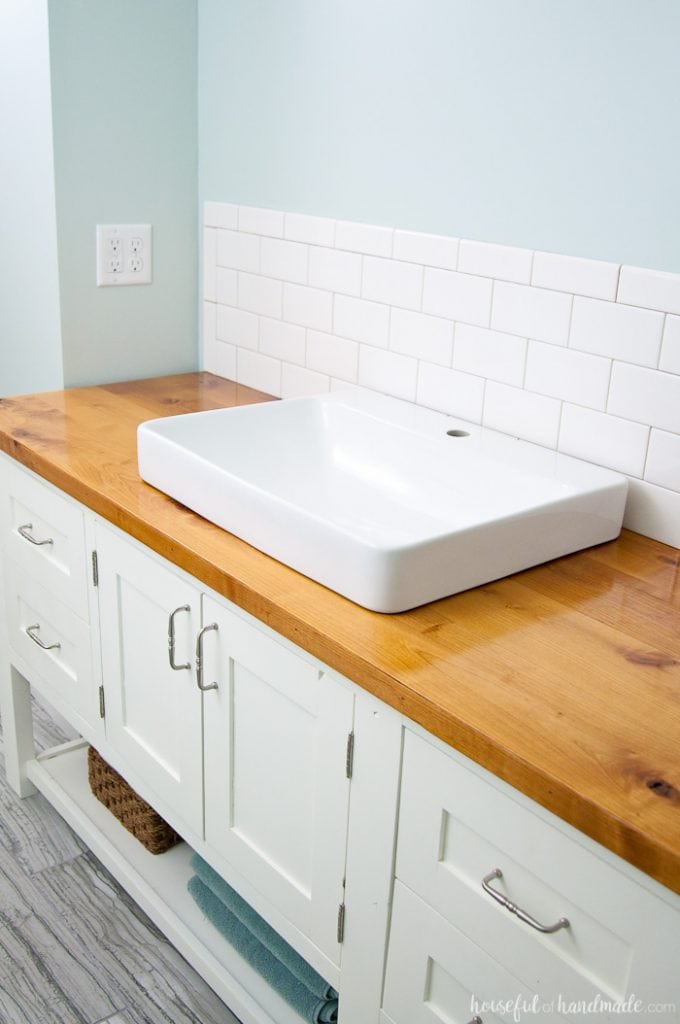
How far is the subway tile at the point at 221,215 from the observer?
2.09 meters

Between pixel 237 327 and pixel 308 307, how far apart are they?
0.81ft

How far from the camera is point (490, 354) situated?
1.63 m

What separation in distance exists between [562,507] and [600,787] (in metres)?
0.51

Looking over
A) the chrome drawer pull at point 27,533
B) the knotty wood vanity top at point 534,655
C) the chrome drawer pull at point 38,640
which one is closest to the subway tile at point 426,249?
the knotty wood vanity top at point 534,655

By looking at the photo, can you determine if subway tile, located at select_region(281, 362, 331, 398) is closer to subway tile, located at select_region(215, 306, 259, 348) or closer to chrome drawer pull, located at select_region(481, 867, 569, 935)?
subway tile, located at select_region(215, 306, 259, 348)

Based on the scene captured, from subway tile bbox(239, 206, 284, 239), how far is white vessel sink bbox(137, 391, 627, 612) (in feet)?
1.33

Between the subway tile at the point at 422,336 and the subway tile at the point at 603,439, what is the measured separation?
0.26m

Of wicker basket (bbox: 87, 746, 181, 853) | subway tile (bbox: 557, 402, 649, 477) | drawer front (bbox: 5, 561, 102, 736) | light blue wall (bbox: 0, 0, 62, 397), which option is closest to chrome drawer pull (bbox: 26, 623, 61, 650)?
drawer front (bbox: 5, 561, 102, 736)

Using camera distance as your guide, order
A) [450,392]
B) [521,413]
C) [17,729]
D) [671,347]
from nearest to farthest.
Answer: [671,347], [521,413], [450,392], [17,729]

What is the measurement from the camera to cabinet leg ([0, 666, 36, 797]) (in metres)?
2.12

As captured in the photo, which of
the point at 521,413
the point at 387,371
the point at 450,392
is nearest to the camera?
the point at 521,413

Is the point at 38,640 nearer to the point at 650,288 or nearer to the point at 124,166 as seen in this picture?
the point at 124,166

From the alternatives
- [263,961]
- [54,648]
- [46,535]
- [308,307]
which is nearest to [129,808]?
[54,648]

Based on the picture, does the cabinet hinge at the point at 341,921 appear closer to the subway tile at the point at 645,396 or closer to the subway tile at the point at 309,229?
the subway tile at the point at 645,396
